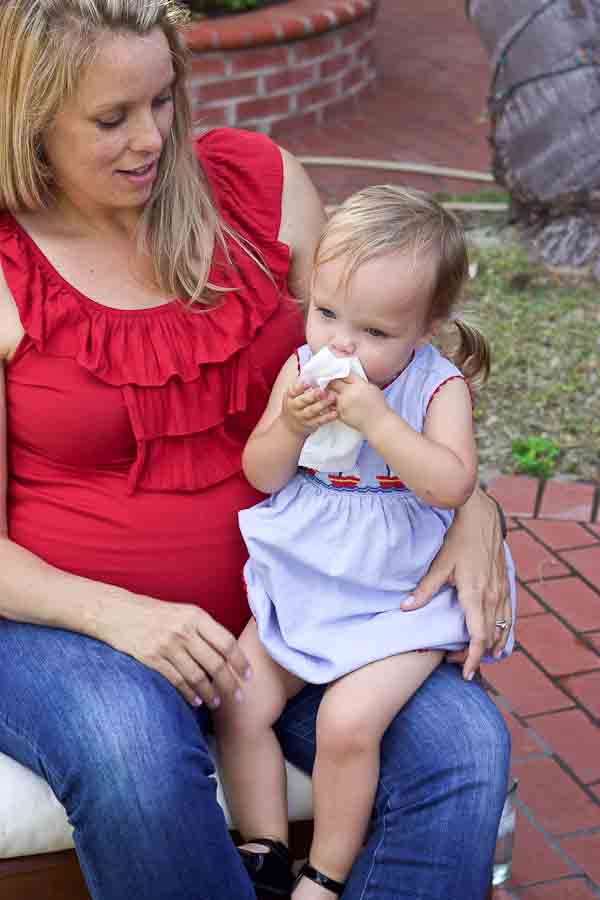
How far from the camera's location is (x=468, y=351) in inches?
86.7

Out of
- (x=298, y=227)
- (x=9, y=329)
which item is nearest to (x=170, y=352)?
(x=9, y=329)

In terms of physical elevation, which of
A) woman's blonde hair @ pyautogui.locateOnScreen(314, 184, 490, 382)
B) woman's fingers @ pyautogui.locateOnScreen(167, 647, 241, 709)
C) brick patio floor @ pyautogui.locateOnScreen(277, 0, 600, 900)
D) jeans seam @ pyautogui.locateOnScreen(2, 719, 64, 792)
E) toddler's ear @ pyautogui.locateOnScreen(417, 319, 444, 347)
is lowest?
brick patio floor @ pyautogui.locateOnScreen(277, 0, 600, 900)

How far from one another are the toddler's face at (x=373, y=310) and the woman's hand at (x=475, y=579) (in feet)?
0.98

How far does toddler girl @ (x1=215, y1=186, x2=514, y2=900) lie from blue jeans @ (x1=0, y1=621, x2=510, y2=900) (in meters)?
0.05

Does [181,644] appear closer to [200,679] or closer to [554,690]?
[200,679]

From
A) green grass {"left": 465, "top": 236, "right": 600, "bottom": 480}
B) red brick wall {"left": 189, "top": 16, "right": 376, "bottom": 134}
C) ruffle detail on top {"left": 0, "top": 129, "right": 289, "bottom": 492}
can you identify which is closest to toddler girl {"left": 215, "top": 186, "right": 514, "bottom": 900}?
ruffle detail on top {"left": 0, "top": 129, "right": 289, "bottom": 492}

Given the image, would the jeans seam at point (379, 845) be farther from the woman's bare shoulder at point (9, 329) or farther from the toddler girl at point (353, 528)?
the woman's bare shoulder at point (9, 329)

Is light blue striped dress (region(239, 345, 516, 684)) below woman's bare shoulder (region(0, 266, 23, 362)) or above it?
below

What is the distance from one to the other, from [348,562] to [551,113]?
3285 millimetres

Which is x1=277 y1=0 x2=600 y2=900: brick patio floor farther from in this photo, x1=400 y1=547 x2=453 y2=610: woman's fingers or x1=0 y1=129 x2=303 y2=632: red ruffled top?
x1=0 y1=129 x2=303 y2=632: red ruffled top

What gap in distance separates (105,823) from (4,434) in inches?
25.4

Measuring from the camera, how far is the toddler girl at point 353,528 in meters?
1.90

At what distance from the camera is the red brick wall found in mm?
6023

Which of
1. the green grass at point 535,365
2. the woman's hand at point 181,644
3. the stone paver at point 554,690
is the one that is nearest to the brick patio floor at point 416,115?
the green grass at point 535,365
